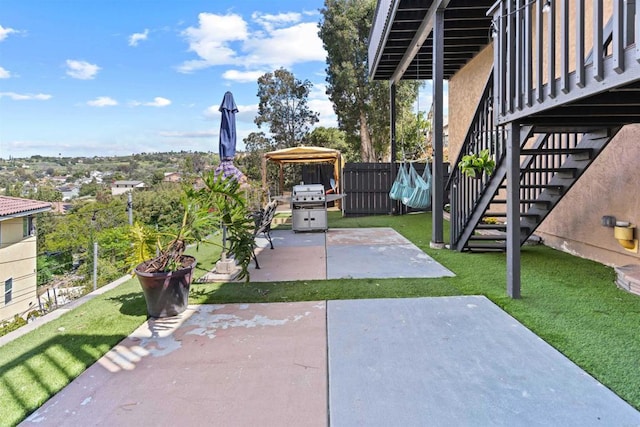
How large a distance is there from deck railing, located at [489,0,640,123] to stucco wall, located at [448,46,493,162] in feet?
13.5

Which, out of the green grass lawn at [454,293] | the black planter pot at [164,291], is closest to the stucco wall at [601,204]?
the green grass lawn at [454,293]

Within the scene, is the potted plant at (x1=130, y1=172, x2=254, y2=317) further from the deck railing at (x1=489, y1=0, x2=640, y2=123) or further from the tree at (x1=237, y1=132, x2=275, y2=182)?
the tree at (x1=237, y1=132, x2=275, y2=182)

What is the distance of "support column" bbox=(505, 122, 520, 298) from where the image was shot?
3555 millimetres

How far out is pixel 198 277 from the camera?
4637 millimetres

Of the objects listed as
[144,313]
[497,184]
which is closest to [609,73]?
[497,184]

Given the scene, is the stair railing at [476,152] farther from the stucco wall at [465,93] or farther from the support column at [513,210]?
the stucco wall at [465,93]

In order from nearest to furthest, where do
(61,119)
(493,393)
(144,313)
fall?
(493,393), (144,313), (61,119)

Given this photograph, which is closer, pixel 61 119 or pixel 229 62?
pixel 229 62

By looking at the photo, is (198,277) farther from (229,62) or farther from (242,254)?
(229,62)

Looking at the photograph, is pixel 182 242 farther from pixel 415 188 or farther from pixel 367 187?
pixel 367 187

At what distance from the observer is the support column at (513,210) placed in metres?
3.55

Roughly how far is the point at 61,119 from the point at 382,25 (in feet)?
75.6

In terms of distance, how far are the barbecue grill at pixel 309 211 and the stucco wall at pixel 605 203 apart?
13.5 ft

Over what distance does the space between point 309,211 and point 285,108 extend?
15849mm
